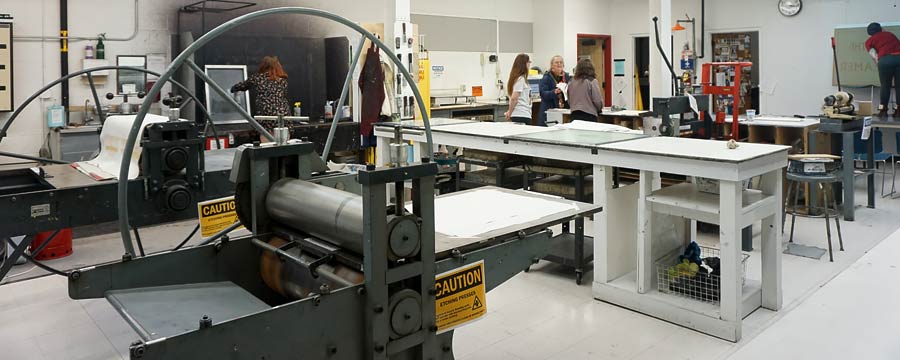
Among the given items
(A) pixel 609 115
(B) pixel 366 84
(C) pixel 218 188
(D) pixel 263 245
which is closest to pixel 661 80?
(A) pixel 609 115

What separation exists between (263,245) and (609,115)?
5815mm

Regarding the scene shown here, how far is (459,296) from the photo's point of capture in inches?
71.3

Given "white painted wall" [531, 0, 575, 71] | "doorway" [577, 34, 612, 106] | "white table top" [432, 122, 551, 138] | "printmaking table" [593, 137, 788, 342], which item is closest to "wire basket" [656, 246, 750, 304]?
"printmaking table" [593, 137, 788, 342]

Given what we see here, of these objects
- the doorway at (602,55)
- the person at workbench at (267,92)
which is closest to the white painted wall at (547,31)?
the doorway at (602,55)

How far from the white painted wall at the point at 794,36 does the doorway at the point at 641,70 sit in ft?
3.98

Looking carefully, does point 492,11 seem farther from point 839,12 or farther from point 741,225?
point 741,225

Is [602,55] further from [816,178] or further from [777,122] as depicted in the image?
[816,178]

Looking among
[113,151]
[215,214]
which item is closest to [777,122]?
[215,214]

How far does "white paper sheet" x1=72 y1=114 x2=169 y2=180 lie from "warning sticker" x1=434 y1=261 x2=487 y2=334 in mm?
1641

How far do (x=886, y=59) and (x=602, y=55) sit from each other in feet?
15.0

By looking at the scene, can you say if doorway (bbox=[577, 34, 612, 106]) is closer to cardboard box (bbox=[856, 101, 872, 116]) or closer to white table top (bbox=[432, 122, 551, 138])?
cardboard box (bbox=[856, 101, 872, 116])

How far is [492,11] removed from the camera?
1041cm

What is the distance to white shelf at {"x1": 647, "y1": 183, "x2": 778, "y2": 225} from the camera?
3252 mm

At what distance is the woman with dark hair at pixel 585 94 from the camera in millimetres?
6707
